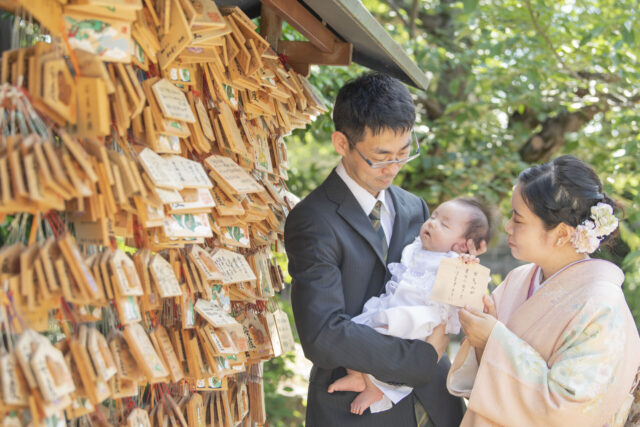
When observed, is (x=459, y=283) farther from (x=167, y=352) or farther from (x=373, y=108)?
(x=167, y=352)

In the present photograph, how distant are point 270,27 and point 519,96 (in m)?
2.69

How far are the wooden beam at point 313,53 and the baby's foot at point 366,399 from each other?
124cm

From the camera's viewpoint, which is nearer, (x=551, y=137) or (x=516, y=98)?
(x=516, y=98)

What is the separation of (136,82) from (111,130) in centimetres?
13

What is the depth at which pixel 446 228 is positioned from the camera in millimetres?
2367

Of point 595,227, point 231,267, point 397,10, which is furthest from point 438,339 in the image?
point 397,10

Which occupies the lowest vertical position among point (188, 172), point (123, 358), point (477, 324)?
point (477, 324)

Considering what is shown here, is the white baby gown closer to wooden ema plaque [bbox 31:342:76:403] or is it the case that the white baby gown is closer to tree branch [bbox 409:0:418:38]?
wooden ema plaque [bbox 31:342:76:403]

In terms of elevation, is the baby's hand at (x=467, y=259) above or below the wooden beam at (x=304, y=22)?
below

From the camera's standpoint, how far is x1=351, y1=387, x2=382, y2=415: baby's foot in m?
2.12

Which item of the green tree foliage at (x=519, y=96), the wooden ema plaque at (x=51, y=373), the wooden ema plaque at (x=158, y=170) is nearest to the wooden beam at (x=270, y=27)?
the wooden ema plaque at (x=158, y=170)

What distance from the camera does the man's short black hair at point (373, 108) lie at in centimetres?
219

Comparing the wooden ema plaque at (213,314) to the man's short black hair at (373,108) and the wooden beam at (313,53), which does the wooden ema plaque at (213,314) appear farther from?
the wooden beam at (313,53)

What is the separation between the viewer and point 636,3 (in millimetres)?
3721
